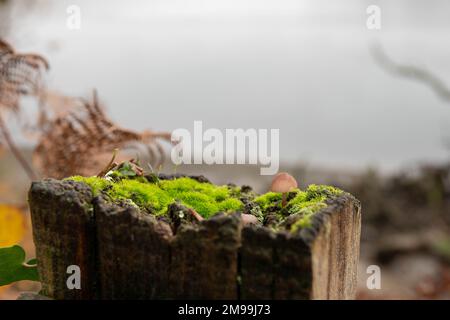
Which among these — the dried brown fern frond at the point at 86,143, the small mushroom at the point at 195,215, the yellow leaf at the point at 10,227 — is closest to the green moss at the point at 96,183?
the small mushroom at the point at 195,215

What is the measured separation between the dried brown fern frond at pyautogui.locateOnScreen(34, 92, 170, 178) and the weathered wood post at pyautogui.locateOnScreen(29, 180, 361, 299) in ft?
3.03

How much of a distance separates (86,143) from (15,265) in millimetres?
958

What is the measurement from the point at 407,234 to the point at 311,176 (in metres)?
1.03

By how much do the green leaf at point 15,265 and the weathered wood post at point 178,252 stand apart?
0.20 m

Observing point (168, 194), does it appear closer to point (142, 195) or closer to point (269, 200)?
point (142, 195)

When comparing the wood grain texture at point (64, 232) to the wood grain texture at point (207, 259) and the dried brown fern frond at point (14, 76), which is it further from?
the dried brown fern frond at point (14, 76)

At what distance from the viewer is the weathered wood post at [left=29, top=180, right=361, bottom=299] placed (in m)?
1.15

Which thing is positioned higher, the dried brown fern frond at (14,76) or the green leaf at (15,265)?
the dried brown fern frond at (14,76)

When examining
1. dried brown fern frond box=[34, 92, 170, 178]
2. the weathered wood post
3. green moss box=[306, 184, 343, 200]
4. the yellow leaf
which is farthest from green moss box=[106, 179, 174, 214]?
the yellow leaf

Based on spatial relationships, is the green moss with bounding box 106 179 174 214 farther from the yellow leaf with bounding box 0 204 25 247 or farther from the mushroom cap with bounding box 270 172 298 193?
the yellow leaf with bounding box 0 204 25 247

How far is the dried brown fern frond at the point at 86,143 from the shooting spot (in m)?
2.30

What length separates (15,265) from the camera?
5.08 feet

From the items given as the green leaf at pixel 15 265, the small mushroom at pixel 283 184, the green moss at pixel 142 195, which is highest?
the small mushroom at pixel 283 184
